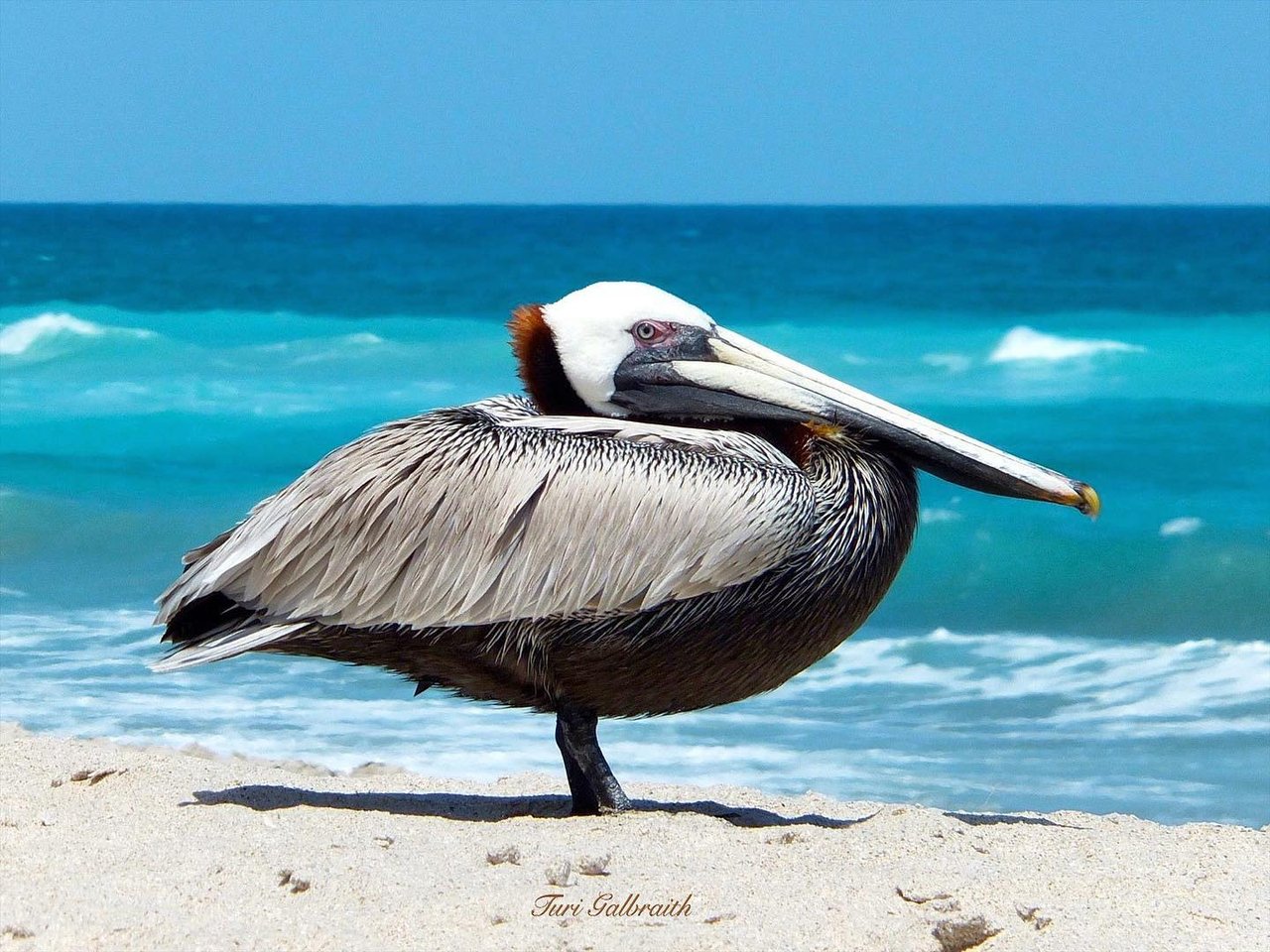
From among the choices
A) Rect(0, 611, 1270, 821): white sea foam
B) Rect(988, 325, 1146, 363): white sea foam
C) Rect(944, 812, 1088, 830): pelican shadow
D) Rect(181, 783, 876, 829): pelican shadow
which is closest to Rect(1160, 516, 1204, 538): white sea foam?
Rect(0, 611, 1270, 821): white sea foam

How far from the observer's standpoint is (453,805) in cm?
499

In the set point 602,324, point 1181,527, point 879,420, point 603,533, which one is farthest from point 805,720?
point 1181,527

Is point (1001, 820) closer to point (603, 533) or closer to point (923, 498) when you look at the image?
point (603, 533)

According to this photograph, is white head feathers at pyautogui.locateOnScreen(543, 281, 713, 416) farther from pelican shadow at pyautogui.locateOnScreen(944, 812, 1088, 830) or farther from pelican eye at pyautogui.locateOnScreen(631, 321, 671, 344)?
pelican shadow at pyautogui.locateOnScreen(944, 812, 1088, 830)

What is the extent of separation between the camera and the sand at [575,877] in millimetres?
3496

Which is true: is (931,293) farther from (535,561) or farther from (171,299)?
(535,561)

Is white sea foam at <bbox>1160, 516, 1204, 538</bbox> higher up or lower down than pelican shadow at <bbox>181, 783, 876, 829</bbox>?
higher up

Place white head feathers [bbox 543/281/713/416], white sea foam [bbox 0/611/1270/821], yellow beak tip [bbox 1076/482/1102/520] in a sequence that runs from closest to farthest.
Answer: yellow beak tip [bbox 1076/482/1102/520], white head feathers [bbox 543/281/713/416], white sea foam [bbox 0/611/1270/821]

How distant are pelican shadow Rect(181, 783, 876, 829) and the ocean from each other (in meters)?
1.66

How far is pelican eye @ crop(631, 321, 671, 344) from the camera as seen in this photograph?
4715 millimetres

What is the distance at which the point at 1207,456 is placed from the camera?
17.5 metres

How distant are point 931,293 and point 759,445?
31.3 meters

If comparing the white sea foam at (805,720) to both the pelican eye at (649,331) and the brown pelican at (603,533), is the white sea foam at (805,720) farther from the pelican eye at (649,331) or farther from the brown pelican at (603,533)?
the pelican eye at (649,331)

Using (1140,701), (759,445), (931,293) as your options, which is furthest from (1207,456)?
(931,293)
